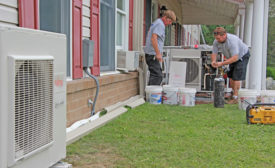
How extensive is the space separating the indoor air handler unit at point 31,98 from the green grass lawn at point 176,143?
0.58m

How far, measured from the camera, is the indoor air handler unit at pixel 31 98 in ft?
6.26

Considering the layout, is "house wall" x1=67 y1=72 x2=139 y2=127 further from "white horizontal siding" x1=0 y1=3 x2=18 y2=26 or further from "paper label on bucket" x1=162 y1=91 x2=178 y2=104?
"white horizontal siding" x1=0 y1=3 x2=18 y2=26

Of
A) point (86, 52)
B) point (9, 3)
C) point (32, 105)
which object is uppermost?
point (9, 3)

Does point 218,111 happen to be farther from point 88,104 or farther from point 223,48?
point 88,104

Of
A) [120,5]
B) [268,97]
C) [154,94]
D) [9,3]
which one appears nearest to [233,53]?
[268,97]

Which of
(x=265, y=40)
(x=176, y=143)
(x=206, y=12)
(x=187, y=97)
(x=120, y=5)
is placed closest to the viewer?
(x=176, y=143)

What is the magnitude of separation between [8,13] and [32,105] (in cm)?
121

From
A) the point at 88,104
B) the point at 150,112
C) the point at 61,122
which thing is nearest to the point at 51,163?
the point at 61,122

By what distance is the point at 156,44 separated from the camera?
6383 millimetres

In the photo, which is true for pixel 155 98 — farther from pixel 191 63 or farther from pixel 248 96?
pixel 248 96

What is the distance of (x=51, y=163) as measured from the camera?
249cm

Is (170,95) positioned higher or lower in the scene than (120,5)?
lower

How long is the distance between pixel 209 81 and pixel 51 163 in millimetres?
5015

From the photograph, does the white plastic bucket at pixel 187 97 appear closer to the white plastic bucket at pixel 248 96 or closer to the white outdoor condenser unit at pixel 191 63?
the white outdoor condenser unit at pixel 191 63
